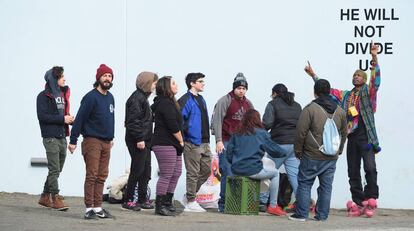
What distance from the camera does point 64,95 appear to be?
1438 cm

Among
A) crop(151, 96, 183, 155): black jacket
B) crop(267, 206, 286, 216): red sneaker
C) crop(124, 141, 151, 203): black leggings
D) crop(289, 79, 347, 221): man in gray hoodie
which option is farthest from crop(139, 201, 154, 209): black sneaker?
crop(289, 79, 347, 221): man in gray hoodie

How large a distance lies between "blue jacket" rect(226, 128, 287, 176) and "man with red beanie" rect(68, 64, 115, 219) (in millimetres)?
2120

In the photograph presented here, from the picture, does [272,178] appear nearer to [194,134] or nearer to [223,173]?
[223,173]

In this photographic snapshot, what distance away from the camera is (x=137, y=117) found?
14.2m

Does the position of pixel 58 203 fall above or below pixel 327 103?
below

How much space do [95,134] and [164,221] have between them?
1320 millimetres

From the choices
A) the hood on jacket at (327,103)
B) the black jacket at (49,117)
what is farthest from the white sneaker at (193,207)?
the hood on jacket at (327,103)

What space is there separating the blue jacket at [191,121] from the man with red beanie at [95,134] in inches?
73.7

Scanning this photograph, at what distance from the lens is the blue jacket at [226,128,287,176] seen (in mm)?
14453

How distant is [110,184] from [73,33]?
2.32 metres

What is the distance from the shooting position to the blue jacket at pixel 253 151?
14.5m

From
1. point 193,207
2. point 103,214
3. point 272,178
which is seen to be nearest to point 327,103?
point 272,178

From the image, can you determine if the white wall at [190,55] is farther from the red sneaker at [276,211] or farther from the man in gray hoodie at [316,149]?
the man in gray hoodie at [316,149]

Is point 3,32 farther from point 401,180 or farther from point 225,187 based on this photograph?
point 401,180
